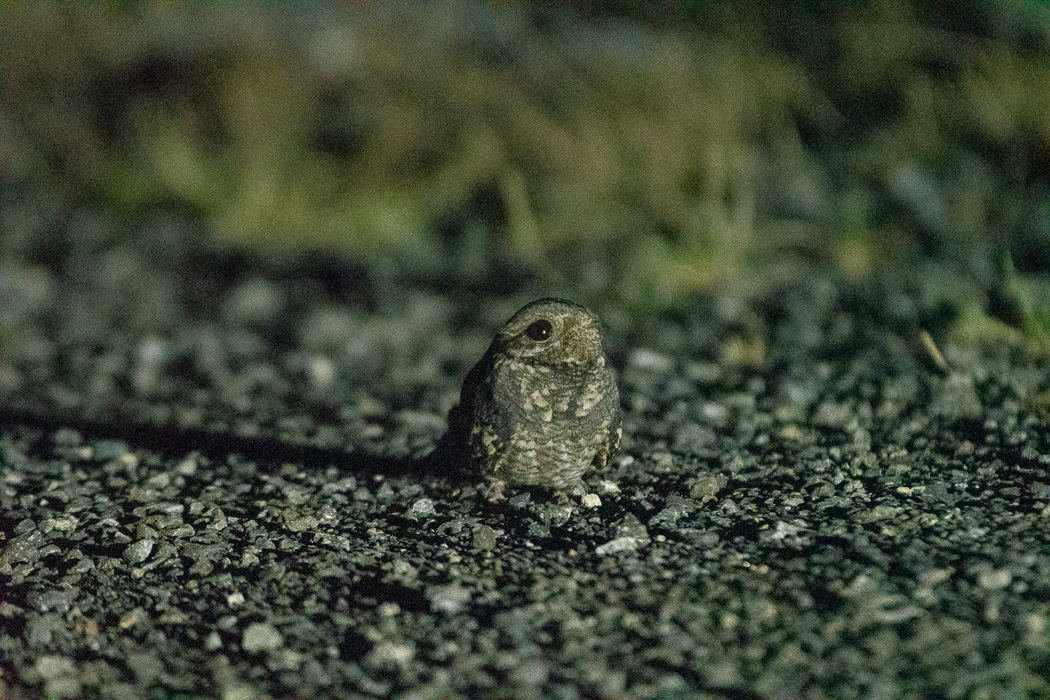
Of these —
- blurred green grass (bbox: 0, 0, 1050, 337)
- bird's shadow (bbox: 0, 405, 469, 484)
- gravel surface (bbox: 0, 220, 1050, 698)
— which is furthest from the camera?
blurred green grass (bbox: 0, 0, 1050, 337)

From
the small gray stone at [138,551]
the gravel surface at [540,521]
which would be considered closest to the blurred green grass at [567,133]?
the gravel surface at [540,521]

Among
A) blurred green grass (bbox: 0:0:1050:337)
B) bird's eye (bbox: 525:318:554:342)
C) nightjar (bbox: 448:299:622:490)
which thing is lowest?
nightjar (bbox: 448:299:622:490)

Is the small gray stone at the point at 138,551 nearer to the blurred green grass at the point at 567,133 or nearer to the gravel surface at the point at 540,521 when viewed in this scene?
the gravel surface at the point at 540,521

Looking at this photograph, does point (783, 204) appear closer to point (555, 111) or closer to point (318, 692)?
point (555, 111)

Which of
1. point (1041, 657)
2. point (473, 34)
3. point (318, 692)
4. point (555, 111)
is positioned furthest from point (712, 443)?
point (473, 34)

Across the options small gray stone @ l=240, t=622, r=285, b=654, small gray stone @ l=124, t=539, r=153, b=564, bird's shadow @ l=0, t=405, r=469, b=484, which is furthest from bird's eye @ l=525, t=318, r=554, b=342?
small gray stone @ l=124, t=539, r=153, b=564

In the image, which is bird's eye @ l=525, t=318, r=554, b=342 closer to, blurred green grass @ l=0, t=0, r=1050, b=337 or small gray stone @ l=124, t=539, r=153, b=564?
small gray stone @ l=124, t=539, r=153, b=564
